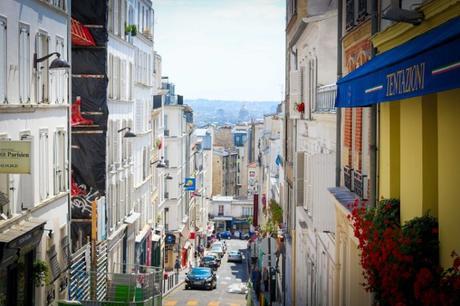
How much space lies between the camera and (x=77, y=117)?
3064 cm

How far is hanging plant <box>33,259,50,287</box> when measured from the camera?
2173 centimetres

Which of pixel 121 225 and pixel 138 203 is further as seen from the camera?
pixel 138 203

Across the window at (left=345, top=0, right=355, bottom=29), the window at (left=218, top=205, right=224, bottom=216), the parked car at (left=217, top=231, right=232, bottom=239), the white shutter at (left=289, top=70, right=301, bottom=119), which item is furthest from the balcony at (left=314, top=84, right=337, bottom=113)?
the window at (left=218, top=205, right=224, bottom=216)

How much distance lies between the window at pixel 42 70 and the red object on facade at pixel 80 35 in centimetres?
511

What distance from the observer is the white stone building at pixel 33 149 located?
18.8 m

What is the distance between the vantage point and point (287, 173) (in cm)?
3962

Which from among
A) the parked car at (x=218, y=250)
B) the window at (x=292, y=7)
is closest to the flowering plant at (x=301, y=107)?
the window at (x=292, y=7)

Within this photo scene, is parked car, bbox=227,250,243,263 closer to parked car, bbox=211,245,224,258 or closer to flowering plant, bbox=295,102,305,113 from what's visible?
parked car, bbox=211,245,224,258

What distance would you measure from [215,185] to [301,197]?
121 m

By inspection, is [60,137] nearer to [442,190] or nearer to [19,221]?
[19,221]

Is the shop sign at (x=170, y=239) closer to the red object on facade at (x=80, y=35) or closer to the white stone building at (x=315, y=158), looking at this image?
the white stone building at (x=315, y=158)

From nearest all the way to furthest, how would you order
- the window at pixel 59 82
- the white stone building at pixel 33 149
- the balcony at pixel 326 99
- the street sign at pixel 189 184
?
the white stone building at pixel 33 149 → the balcony at pixel 326 99 → the window at pixel 59 82 → the street sign at pixel 189 184

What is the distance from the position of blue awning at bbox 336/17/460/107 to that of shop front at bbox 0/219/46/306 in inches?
445

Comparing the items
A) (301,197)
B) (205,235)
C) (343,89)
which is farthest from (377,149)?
(205,235)
